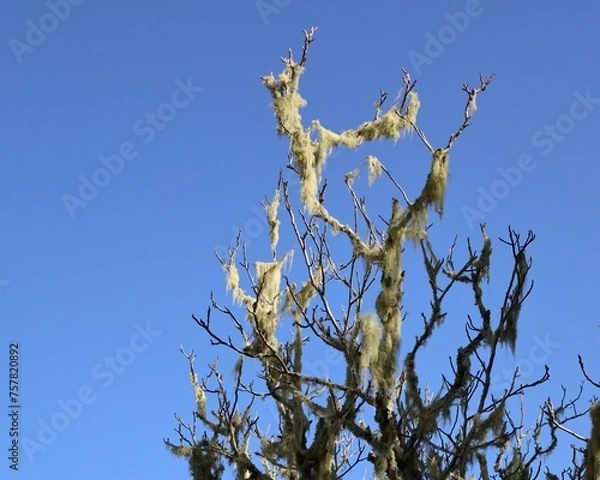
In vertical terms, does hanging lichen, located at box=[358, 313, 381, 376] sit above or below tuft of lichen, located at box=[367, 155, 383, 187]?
below

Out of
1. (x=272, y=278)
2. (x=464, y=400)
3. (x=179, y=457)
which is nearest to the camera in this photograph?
(x=464, y=400)

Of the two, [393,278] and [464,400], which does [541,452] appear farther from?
[393,278]

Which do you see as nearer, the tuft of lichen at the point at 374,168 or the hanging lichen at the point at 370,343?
the hanging lichen at the point at 370,343

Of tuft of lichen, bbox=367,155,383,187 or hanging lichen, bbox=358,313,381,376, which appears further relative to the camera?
tuft of lichen, bbox=367,155,383,187

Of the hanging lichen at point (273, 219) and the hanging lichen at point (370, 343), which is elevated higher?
the hanging lichen at point (273, 219)

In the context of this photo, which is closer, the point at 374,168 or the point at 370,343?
the point at 370,343

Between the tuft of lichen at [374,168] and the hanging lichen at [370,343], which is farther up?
the tuft of lichen at [374,168]

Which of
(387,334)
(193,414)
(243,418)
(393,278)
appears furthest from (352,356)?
(193,414)

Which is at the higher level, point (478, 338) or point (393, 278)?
point (393, 278)

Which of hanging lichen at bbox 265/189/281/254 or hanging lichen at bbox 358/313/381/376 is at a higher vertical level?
hanging lichen at bbox 265/189/281/254

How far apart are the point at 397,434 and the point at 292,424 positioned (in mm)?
985

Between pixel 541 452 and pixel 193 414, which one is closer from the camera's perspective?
pixel 541 452

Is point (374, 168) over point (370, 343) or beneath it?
over

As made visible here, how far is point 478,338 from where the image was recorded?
5906mm
